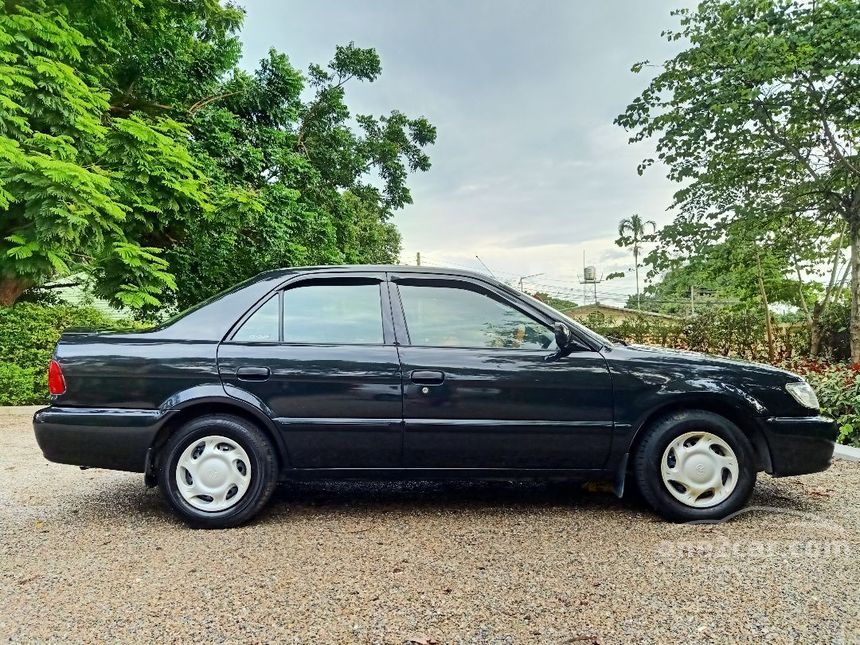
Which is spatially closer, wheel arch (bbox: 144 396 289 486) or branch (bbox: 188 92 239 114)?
wheel arch (bbox: 144 396 289 486)

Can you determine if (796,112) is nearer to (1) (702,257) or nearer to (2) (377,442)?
(1) (702,257)

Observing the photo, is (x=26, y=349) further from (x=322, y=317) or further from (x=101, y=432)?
(x=322, y=317)

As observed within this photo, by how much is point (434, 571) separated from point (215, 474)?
4.77 ft

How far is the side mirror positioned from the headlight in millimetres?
1385

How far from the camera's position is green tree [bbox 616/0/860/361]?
274 inches

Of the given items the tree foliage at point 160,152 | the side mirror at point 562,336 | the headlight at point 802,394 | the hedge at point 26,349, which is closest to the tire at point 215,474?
the side mirror at point 562,336

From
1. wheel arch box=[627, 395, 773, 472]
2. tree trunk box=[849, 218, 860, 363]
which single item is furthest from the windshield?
tree trunk box=[849, 218, 860, 363]

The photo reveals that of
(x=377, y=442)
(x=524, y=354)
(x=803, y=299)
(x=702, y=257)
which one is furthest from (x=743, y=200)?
(x=377, y=442)

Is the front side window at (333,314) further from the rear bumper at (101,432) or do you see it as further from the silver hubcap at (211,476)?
the rear bumper at (101,432)

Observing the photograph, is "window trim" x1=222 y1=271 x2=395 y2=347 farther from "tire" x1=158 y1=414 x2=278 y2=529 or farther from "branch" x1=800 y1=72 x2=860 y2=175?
"branch" x1=800 y1=72 x2=860 y2=175

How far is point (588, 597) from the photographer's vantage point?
7.31 feet

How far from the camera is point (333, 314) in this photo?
10.9 feet

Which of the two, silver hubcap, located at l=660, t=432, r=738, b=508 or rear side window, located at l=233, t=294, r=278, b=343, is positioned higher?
rear side window, located at l=233, t=294, r=278, b=343

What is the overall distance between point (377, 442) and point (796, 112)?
324 inches
